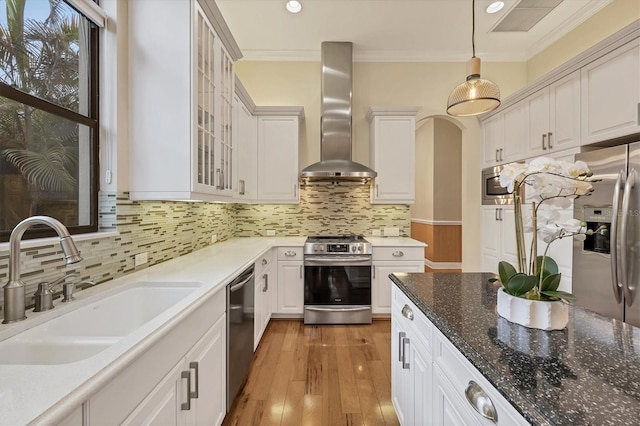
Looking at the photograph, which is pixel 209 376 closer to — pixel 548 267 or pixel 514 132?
pixel 548 267

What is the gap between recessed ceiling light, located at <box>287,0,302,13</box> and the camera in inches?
109

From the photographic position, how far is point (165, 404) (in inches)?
40.1

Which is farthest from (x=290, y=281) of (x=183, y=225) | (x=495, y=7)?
(x=495, y=7)

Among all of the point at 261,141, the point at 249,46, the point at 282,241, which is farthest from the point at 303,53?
the point at 282,241

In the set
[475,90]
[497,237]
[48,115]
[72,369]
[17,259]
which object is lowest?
[72,369]

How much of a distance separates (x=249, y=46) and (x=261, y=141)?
4.07 ft

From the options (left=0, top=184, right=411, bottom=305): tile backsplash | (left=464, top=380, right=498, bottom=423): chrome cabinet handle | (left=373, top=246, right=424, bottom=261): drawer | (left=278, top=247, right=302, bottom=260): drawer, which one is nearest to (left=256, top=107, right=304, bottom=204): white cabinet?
(left=0, top=184, right=411, bottom=305): tile backsplash

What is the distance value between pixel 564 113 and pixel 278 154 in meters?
2.83

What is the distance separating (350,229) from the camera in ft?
12.5

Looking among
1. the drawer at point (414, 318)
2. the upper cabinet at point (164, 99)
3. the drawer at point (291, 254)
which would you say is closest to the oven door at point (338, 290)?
the drawer at point (291, 254)

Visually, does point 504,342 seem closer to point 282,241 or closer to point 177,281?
point 177,281

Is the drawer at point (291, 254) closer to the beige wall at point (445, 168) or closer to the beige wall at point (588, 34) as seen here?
the beige wall at point (588, 34)

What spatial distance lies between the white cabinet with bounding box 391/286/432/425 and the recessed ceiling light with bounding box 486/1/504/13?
9.75 ft

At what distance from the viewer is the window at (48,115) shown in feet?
4.03
